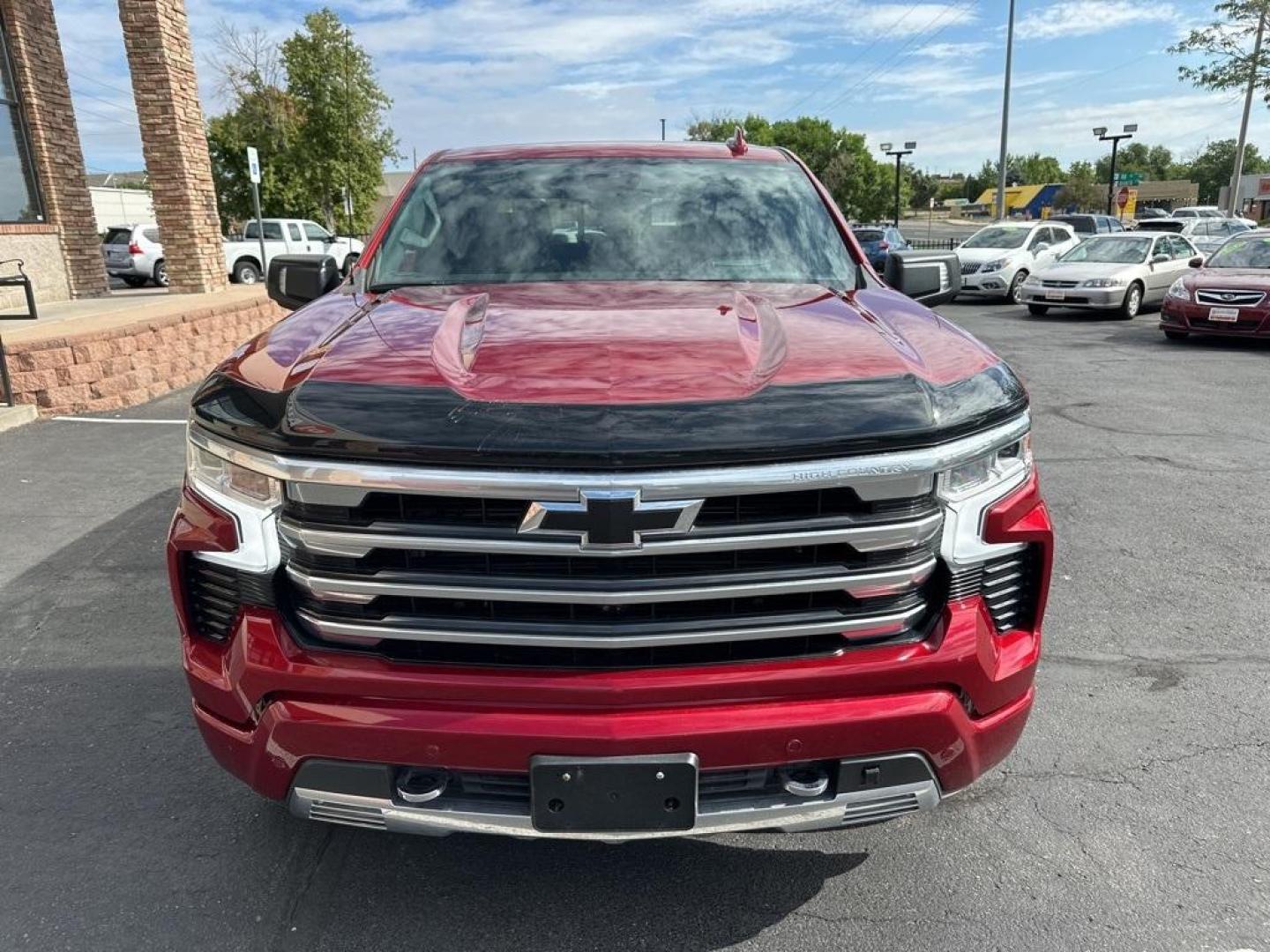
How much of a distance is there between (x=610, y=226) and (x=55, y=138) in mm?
14592

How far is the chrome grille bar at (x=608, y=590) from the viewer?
1.85 meters

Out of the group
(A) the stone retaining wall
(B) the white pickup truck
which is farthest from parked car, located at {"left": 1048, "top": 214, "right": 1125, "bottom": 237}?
(A) the stone retaining wall

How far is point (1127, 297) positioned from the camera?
16.2m

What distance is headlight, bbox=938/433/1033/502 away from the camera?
1.96m

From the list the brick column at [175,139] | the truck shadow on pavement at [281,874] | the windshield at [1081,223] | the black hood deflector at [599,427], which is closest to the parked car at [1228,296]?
the truck shadow on pavement at [281,874]

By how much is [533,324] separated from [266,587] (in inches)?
36.0

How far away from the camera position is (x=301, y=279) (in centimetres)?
355

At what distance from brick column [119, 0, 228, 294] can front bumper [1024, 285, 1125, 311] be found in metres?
14.0

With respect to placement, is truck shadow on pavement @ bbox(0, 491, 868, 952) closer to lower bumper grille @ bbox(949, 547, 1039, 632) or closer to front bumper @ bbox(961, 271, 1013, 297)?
lower bumper grille @ bbox(949, 547, 1039, 632)

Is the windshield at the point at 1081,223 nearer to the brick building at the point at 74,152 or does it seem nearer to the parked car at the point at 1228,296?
the parked car at the point at 1228,296

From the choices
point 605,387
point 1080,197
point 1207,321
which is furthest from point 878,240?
point 1080,197

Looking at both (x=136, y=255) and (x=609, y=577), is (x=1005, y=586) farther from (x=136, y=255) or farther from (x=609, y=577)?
(x=136, y=255)

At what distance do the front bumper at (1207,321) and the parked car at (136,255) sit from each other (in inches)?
833

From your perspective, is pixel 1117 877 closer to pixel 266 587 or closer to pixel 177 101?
pixel 266 587
